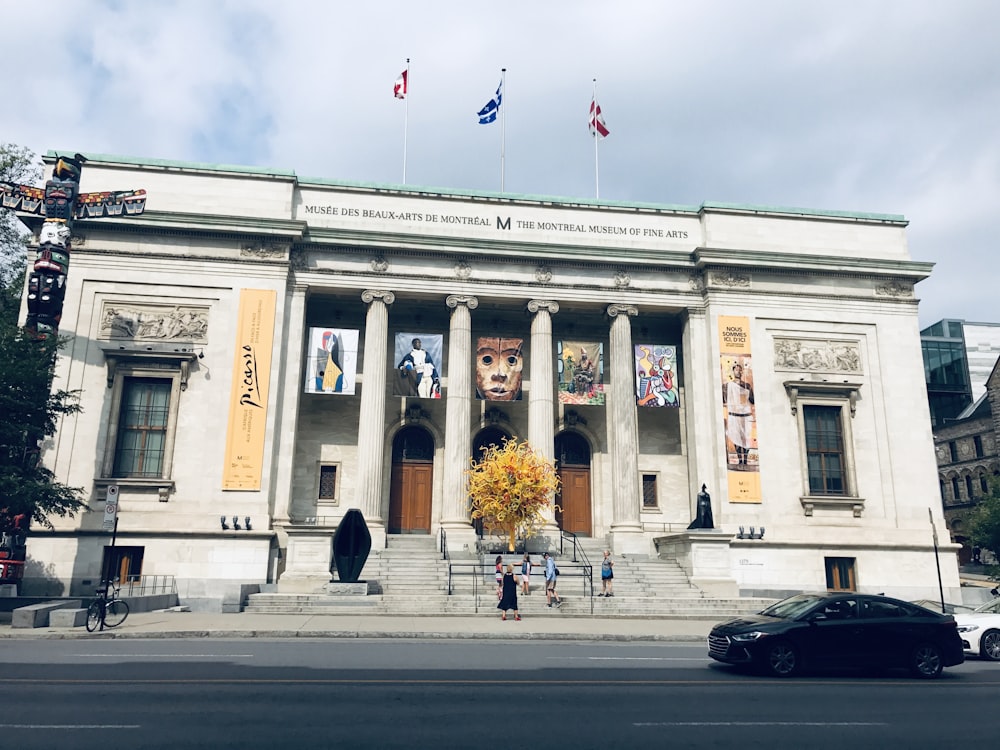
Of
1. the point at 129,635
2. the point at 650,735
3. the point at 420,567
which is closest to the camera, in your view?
the point at 650,735

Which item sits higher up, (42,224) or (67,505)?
(42,224)

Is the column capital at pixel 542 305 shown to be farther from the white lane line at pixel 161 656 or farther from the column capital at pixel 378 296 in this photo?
the white lane line at pixel 161 656

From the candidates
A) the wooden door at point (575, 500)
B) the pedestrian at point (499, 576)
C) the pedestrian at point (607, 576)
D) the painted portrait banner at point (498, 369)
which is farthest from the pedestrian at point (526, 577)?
the wooden door at point (575, 500)

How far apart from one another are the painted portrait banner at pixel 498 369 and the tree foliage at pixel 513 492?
→ 10.2ft

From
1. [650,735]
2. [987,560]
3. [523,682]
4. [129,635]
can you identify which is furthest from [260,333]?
[987,560]

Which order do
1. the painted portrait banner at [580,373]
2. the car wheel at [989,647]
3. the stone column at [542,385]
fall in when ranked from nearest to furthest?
1. the car wheel at [989,647]
2. the stone column at [542,385]
3. the painted portrait banner at [580,373]

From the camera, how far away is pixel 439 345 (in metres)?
31.9

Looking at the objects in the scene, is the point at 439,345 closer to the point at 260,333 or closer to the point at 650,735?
the point at 260,333

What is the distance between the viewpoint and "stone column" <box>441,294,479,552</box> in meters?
29.6

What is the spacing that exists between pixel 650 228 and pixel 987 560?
3484cm

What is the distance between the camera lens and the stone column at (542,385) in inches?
1230

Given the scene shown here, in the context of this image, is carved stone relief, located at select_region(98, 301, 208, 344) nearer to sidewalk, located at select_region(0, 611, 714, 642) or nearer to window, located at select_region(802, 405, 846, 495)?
sidewalk, located at select_region(0, 611, 714, 642)

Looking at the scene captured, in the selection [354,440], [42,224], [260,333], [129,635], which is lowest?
[129,635]

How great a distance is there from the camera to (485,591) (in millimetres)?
25703
